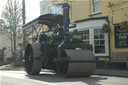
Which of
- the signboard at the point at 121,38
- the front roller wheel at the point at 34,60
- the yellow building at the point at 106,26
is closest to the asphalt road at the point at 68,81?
the front roller wheel at the point at 34,60

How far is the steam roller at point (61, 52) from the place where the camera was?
10.8 m

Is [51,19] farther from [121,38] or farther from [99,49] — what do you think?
[99,49]

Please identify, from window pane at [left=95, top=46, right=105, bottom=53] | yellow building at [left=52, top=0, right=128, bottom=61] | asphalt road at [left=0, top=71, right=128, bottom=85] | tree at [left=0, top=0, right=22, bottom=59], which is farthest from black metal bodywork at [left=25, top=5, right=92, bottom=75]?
tree at [left=0, top=0, right=22, bottom=59]

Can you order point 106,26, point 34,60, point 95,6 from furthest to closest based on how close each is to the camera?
point 95,6, point 106,26, point 34,60

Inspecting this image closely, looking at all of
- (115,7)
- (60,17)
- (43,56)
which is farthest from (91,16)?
(43,56)

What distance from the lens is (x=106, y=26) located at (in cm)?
1792

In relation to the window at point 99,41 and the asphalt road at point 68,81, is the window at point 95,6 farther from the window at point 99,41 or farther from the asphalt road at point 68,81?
the asphalt road at point 68,81

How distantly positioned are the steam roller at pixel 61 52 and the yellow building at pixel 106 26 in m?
4.93

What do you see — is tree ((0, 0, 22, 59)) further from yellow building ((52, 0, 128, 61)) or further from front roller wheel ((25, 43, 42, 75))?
front roller wheel ((25, 43, 42, 75))

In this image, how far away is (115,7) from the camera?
1784 centimetres

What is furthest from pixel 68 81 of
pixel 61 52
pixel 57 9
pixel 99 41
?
pixel 57 9

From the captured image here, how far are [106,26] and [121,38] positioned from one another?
4.60ft

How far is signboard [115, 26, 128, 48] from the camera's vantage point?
55.6 feet

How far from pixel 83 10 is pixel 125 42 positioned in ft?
17.8
